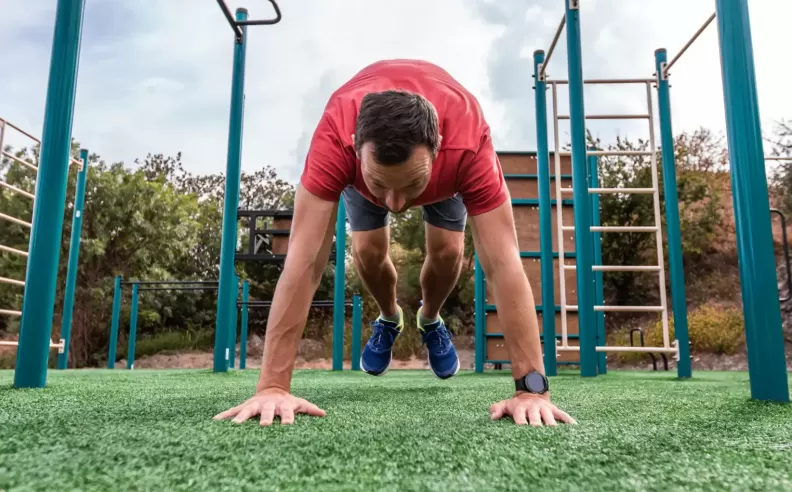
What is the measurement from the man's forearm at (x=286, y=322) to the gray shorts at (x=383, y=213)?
2.89 feet

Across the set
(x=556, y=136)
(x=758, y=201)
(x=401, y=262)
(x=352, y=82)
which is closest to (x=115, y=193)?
(x=401, y=262)

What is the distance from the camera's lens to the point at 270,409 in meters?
1.17

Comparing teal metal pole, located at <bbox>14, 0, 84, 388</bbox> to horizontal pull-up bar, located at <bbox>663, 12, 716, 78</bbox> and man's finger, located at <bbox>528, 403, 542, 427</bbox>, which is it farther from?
horizontal pull-up bar, located at <bbox>663, 12, 716, 78</bbox>

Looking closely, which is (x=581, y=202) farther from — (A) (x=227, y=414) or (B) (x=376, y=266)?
(A) (x=227, y=414)

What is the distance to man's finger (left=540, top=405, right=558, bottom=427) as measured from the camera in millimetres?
1159

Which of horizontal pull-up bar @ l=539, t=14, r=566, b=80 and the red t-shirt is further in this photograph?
horizontal pull-up bar @ l=539, t=14, r=566, b=80

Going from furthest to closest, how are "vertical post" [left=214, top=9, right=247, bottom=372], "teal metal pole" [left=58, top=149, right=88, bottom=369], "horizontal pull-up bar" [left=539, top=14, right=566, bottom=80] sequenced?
"teal metal pole" [left=58, top=149, right=88, bottom=369], "horizontal pull-up bar" [left=539, top=14, right=566, bottom=80], "vertical post" [left=214, top=9, right=247, bottom=372]

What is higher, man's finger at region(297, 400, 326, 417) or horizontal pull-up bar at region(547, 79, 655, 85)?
horizontal pull-up bar at region(547, 79, 655, 85)

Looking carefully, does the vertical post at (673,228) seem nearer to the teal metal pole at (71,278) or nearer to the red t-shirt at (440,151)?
the red t-shirt at (440,151)

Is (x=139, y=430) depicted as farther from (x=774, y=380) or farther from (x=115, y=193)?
(x=115, y=193)

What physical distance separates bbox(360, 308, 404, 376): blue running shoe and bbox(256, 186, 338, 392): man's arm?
1330 mm

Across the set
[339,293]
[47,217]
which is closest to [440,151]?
[47,217]

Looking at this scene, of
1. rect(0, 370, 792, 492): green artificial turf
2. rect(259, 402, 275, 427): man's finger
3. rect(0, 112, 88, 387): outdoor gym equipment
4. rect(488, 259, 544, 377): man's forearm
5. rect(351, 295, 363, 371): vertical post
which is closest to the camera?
rect(0, 370, 792, 492): green artificial turf

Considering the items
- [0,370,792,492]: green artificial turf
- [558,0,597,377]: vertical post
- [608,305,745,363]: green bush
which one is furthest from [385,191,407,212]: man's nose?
[608,305,745,363]: green bush
